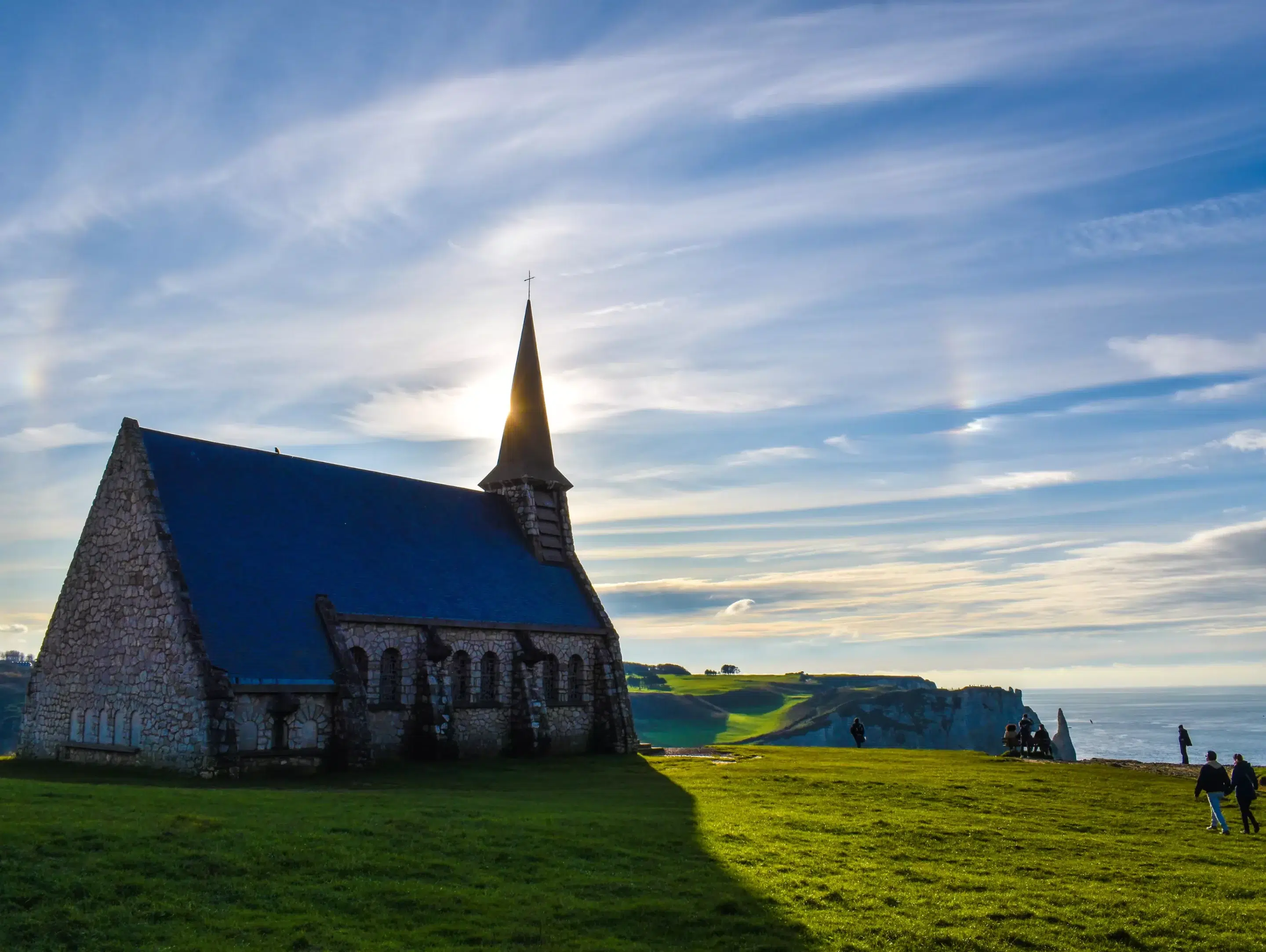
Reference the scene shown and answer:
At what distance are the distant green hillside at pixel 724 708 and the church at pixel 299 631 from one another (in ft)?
205

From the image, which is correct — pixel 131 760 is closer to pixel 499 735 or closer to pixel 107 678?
pixel 107 678

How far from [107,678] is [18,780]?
820cm

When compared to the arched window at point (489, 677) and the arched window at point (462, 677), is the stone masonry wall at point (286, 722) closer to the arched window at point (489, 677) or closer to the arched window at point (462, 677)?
the arched window at point (462, 677)

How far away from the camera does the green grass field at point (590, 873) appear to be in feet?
42.2

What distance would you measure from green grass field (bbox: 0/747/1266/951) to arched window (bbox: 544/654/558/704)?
621 inches

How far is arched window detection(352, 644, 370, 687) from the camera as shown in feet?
111

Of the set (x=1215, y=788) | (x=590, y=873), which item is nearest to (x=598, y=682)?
(x=1215, y=788)

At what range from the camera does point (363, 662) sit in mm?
34156

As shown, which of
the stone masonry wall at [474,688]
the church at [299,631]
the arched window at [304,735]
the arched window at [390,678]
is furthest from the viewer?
the arched window at [390,678]

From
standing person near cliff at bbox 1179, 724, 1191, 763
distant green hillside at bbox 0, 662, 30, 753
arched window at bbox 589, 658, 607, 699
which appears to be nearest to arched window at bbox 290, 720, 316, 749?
arched window at bbox 589, 658, 607, 699

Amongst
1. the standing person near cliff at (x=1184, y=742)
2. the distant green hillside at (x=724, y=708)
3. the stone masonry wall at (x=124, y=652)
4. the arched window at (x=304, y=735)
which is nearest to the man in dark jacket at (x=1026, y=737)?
the standing person near cliff at (x=1184, y=742)

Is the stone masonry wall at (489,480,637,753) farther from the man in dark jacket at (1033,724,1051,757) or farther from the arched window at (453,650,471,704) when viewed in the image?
the man in dark jacket at (1033,724,1051,757)

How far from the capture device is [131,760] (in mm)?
29172

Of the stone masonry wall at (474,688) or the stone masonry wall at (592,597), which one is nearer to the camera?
the stone masonry wall at (474,688)
